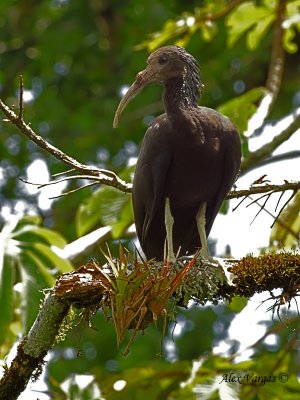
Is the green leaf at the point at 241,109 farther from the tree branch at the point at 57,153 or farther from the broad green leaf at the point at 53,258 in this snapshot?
the tree branch at the point at 57,153

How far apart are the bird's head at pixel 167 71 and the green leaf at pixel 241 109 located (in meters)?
0.71

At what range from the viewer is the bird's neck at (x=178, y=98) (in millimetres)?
5934

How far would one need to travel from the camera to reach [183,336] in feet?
38.1

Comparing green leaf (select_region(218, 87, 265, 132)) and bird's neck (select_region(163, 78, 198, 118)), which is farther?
green leaf (select_region(218, 87, 265, 132))

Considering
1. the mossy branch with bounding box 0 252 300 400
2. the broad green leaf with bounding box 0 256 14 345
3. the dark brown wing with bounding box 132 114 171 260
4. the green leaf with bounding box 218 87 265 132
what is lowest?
the mossy branch with bounding box 0 252 300 400

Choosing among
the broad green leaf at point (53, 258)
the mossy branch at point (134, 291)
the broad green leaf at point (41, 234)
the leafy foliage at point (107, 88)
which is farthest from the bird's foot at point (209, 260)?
the leafy foliage at point (107, 88)

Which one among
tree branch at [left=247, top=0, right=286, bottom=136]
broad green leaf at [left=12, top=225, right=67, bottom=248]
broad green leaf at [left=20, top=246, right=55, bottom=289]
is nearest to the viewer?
broad green leaf at [left=20, top=246, right=55, bottom=289]

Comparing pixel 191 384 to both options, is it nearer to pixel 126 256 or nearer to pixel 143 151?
pixel 143 151

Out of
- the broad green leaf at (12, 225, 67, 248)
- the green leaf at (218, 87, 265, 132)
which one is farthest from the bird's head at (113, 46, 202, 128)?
the broad green leaf at (12, 225, 67, 248)

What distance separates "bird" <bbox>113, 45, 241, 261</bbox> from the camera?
575 cm

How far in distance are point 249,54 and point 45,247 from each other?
22.9ft

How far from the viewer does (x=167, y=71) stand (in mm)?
6172

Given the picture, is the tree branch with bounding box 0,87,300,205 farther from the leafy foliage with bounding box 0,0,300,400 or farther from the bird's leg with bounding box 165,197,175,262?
the leafy foliage with bounding box 0,0,300,400

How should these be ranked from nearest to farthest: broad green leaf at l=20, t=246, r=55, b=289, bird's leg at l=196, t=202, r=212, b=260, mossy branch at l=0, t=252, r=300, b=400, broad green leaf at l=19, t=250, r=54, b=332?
mossy branch at l=0, t=252, r=300, b=400, broad green leaf at l=19, t=250, r=54, b=332, broad green leaf at l=20, t=246, r=55, b=289, bird's leg at l=196, t=202, r=212, b=260
